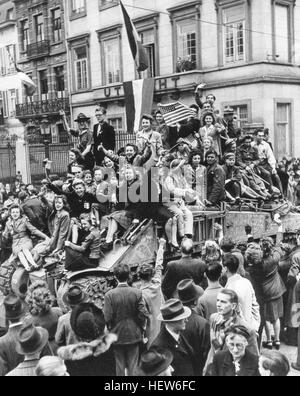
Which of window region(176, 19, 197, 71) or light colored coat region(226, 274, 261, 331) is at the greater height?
window region(176, 19, 197, 71)

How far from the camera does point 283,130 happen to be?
2158 cm

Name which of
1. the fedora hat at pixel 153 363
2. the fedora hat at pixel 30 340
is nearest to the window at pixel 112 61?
the fedora hat at pixel 30 340

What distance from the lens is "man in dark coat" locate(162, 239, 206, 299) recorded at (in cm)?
686

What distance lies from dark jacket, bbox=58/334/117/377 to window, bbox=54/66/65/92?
2648 cm

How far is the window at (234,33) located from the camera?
2083cm

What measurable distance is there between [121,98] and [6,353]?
71.0 ft

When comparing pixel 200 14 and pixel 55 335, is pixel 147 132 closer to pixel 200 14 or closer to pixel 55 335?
pixel 55 335

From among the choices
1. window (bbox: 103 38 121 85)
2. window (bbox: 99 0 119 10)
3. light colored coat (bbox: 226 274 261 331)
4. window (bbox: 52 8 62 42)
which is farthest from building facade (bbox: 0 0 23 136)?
light colored coat (bbox: 226 274 261 331)

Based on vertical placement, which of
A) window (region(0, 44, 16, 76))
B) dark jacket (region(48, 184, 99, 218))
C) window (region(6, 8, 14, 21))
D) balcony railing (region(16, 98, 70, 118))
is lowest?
dark jacket (region(48, 184, 99, 218))

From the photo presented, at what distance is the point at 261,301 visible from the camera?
23.9ft

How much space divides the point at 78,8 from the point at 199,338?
25111 millimetres

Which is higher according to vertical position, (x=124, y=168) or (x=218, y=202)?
(x=124, y=168)

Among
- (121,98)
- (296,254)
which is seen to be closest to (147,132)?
(296,254)

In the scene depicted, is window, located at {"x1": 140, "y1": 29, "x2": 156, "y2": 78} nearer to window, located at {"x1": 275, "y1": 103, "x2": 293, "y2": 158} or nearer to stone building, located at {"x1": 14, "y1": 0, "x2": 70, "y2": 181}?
stone building, located at {"x1": 14, "y1": 0, "x2": 70, "y2": 181}
